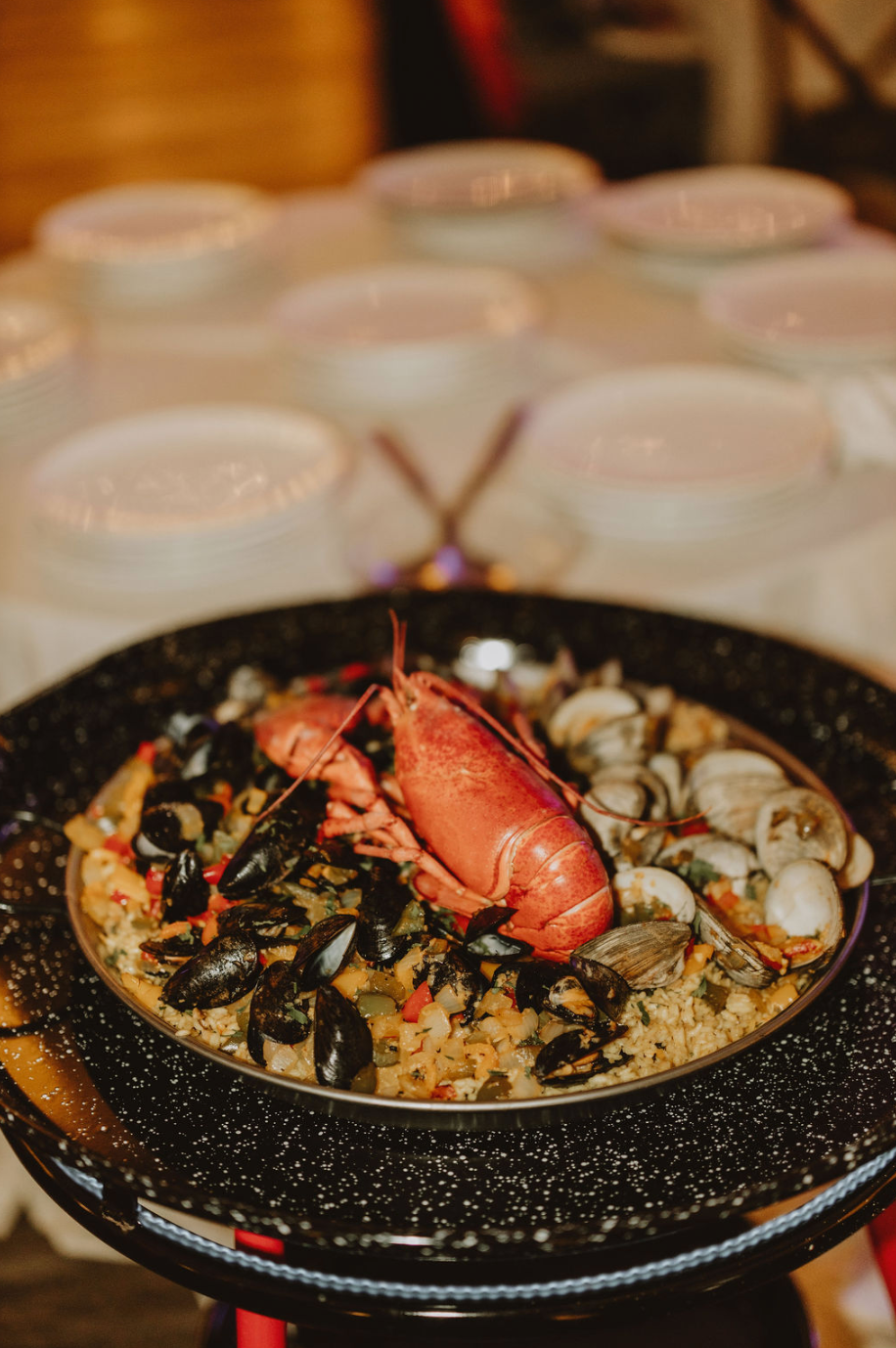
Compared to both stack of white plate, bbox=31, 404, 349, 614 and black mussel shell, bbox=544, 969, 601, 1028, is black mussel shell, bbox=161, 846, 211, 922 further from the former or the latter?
stack of white plate, bbox=31, 404, 349, 614

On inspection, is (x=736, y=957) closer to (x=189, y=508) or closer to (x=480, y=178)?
(x=189, y=508)

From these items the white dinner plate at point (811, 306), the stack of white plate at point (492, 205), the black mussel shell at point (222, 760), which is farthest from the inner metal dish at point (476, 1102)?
the stack of white plate at point (492, 205)

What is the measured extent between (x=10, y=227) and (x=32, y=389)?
5.35 meters

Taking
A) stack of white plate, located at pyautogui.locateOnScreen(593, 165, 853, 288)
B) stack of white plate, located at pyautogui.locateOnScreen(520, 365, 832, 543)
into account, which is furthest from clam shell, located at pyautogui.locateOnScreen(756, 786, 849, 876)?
stack of white plate, located at pyautogui.locateOnScreen(593, 165, 853, 288)

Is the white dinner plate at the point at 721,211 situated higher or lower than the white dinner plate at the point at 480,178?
lower

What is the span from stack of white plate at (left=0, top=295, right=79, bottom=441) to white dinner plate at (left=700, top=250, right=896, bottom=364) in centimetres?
116

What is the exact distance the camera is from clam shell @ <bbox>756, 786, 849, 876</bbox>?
3.16 ft

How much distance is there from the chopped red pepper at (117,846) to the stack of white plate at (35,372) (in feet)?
3.90

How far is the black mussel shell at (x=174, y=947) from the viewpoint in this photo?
946 mm

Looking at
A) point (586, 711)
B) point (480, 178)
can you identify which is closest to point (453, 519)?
point (586, 711)

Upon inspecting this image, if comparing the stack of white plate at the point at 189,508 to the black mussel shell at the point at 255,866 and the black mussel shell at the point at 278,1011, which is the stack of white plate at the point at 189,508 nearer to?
the black mussel shell at the point at 255,866

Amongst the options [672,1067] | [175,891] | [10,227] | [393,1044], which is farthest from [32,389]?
[10,227]

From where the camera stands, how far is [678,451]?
173cm

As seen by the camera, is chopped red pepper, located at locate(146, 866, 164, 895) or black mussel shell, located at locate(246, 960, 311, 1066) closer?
black mussel shell, located at locate(246, 960, 311, 1066)
